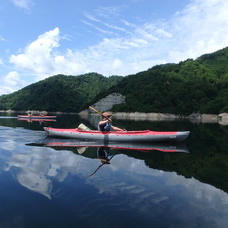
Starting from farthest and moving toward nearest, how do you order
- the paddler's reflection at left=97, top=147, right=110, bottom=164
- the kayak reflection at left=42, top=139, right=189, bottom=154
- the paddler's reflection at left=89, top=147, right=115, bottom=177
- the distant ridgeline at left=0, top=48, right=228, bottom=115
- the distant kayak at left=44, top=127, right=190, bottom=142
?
the distant ridgeline at left=0, top=48, right=228, bottom=115 → the distant kayak at left=44, top=127, right=190, bottom=142 → the kayak reflection at left=42, top=139, right=189, bottom=154 → the paddler's reflection at left=97, top=147, right=110, bottom=164 → the paddler's reflection at left=89, top=147, right=115, bottom=177

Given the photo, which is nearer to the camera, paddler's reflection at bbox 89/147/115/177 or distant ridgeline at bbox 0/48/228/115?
paddler's reflection at bbox 89/147/115/177

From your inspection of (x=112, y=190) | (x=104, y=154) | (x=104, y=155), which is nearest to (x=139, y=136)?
(x=104, y=154)

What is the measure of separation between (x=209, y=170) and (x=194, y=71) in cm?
17869

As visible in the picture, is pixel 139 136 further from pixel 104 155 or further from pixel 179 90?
pixel 179 90

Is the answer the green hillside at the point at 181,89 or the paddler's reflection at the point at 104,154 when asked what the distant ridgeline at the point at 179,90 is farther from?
the paddler's reflection at the point at 104,154

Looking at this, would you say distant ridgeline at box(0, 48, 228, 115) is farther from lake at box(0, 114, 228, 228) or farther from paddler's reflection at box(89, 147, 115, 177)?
lake at box(0, 114, 228, 228)

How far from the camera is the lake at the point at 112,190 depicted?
865 cm

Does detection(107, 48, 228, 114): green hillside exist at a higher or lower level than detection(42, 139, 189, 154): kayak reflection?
higher

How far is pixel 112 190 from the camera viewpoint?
37.7 feet

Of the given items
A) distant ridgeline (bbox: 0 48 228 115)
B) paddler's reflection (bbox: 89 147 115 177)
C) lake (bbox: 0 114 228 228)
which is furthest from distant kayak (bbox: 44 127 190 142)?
distant ridgeline (bbox: 0 48 228 115)

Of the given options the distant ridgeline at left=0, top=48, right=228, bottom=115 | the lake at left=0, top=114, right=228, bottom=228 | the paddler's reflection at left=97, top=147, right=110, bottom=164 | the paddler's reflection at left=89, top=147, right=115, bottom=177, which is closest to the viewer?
the lake at left=0, top=114, right=228, bottom=228

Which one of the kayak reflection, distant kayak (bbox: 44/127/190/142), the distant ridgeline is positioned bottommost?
the kayak reflection

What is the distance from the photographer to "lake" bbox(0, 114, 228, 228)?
865 centimetres

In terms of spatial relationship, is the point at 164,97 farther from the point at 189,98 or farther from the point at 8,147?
the point at 8,147
